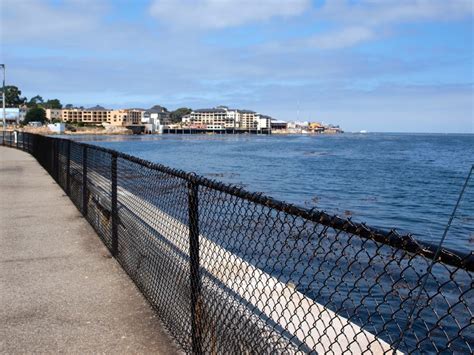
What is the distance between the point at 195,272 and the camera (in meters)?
4.32

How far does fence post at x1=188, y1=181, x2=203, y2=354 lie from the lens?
4.14 meters

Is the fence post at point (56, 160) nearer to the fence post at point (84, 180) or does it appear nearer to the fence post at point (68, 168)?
the fence post at point (68, 168)

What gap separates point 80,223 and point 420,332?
6106 mm

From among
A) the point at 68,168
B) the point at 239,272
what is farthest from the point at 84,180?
the point at 239,272

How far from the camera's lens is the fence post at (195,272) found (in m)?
4.14

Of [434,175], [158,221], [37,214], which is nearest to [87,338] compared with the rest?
[158,221]

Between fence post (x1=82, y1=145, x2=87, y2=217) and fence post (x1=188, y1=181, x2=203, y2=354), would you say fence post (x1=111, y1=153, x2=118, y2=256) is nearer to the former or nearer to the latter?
fence post (x1=82, y1=145, x2=87, y2=217)

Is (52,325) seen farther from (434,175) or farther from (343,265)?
(434,175)

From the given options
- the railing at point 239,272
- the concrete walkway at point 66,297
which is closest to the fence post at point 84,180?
the railing at point 239,272

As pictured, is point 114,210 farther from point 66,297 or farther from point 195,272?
point 195,272

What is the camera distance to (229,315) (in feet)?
13.2

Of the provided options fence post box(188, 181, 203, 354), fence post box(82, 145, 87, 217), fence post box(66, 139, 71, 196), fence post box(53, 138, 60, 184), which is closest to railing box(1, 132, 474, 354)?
fence post box(188, 181, 203, 354)

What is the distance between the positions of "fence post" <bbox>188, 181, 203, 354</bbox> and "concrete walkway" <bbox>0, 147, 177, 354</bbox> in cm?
36

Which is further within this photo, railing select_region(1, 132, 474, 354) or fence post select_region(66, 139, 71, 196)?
fence post select_region(66, 139, 71, 196)
